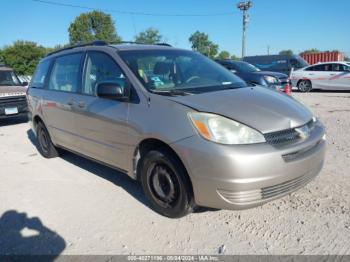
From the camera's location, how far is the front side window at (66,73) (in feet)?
15.1

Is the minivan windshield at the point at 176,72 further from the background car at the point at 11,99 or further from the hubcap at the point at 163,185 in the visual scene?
the background car at the point at 11,99

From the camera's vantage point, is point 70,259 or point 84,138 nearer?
point 70,259

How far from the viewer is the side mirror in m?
3.53

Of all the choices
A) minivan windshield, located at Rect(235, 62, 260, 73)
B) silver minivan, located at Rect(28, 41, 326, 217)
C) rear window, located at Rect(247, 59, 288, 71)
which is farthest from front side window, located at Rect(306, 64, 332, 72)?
silver minivan, located at Rect(28, 41, 326, 217)

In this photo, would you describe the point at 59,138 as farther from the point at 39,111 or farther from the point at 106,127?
the point at 106,127

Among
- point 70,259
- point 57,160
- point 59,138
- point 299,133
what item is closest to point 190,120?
point 299,133

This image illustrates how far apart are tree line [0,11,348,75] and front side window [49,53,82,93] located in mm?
17855

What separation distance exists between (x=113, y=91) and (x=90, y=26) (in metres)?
70.5

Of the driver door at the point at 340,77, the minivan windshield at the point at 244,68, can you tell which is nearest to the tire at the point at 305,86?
the driver door at the point at 340,77

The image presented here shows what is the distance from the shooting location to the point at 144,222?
3.40 metres

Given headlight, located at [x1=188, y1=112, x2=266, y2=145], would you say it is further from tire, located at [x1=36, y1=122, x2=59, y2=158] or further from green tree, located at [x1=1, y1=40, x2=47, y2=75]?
green tree, located at [x1=1, y1=40, x2=47, y2=75]

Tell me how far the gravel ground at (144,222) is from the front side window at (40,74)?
5.92 ft

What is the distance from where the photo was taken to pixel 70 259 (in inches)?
112

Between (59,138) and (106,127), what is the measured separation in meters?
→ 1.62
